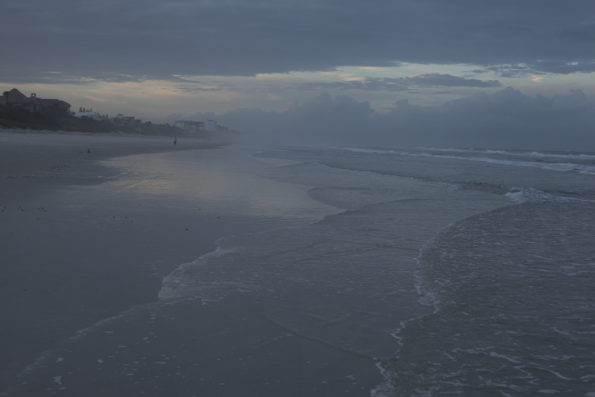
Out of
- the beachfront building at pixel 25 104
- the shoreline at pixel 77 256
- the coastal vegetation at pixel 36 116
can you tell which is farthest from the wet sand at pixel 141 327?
the beachfront building at pixel 25 104

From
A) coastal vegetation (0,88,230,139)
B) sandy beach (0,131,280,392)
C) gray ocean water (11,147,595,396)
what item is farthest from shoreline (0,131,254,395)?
coastal vegetation (0,88,230,139)

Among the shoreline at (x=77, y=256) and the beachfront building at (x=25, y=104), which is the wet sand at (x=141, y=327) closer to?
the shoreline at (x=77, y=256)

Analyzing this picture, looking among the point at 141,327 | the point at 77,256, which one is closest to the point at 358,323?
the point at 141,327

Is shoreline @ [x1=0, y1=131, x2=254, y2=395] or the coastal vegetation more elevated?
the coastal vegetation

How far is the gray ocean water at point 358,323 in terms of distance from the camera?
12.0 feet

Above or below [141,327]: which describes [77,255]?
above

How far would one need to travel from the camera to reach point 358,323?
4840 mm

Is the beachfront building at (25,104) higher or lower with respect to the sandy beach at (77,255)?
higher

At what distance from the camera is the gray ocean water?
366 centimetres

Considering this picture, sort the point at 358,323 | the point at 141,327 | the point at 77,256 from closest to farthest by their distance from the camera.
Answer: the point at 141,327
the point at 358,323
the point at 77,256

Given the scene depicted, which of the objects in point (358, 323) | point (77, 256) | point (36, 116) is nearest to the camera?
point (358, 323)

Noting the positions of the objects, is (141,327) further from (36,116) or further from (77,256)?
(36,116)

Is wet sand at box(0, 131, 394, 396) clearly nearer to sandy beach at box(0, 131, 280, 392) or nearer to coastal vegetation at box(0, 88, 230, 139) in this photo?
sandy beach at box(0, 131, 280, 392)

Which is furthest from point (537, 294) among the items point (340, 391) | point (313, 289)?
point (340, 391)
